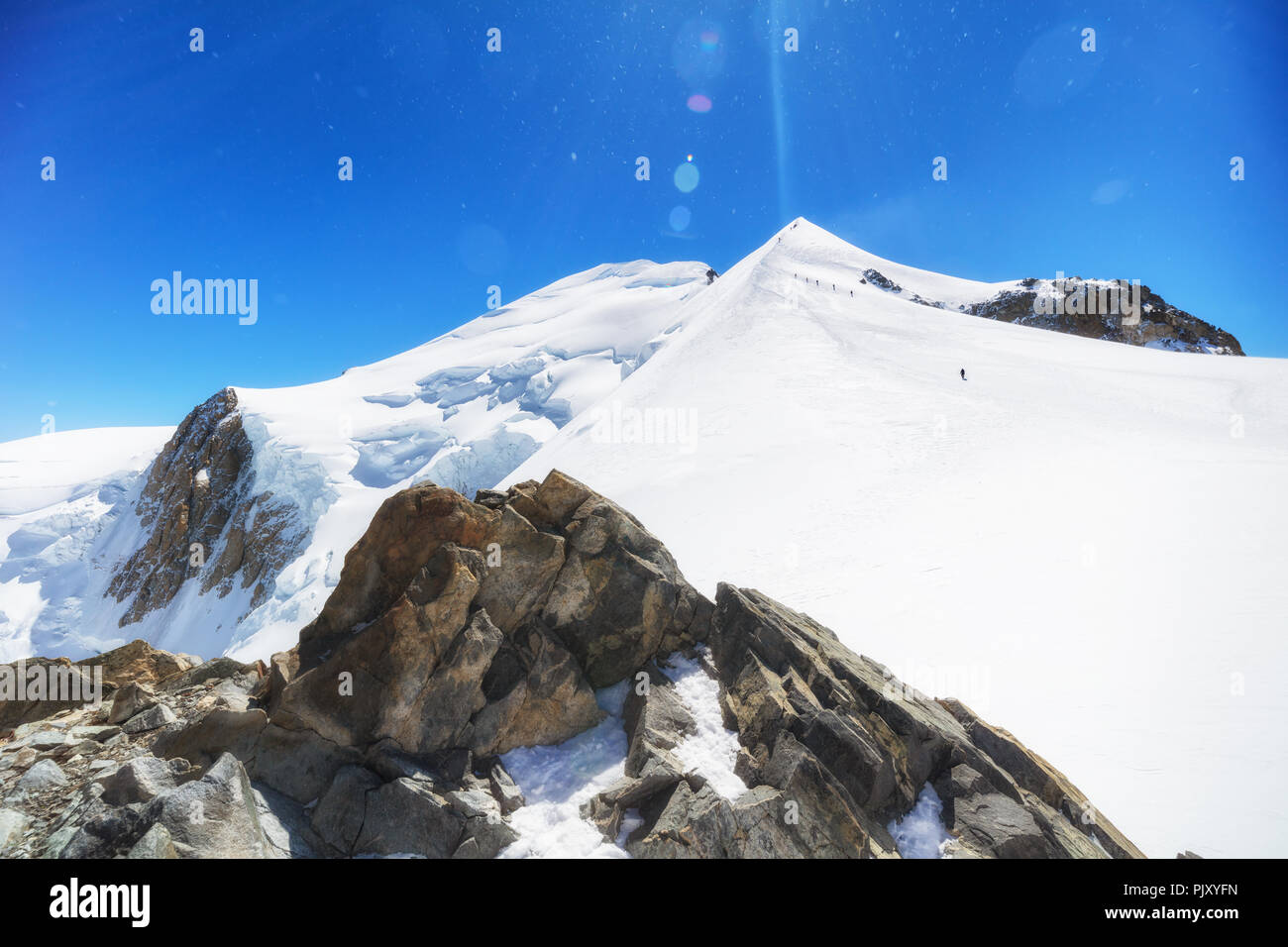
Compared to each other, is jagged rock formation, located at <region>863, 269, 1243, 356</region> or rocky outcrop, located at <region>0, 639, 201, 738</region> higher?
jagged rock formation, located at <region>863, 269, 1243, 356</region>

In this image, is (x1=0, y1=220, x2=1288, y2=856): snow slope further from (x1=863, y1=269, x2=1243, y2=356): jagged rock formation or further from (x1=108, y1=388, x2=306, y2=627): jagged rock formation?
(x1=863, y1=269, x2=1243, y2=356): jagged rock formation

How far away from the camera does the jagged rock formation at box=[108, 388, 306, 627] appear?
6366 cm

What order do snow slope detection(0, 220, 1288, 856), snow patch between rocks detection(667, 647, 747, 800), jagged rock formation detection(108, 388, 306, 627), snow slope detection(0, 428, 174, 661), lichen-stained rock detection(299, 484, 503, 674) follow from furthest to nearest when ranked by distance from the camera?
1. snow slope detection(0, 428, 174, 661)
2. jagged rock formation detection(108, 388, 306, 627)
3. snow slope detection(0, 220, 1288, 856)
4. lichen-stained rock detection(299, 484, 503, 674)
5. snow patch between rocks detection(667, 647, 747, 800)

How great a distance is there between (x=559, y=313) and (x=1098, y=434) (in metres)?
103

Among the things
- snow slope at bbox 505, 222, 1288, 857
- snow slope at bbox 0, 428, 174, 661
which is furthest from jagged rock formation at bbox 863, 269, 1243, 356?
snow slope at bbox 0, 428, 174, 661

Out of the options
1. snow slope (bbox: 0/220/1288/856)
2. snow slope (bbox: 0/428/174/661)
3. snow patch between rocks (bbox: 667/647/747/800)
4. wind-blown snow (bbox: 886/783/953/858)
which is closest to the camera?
wind-blown snow (bbox: 886/783/953/858)

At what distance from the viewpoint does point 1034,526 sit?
18438 millimetres

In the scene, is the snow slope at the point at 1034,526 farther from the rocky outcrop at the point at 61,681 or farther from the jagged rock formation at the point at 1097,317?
the jagged rock formation at the point at 1097,317

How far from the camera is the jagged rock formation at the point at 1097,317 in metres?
79.9

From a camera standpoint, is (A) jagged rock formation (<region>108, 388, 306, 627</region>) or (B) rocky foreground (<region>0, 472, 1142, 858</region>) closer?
(B) rocky foreground (<region>0, 472, 1142, 858</region>)

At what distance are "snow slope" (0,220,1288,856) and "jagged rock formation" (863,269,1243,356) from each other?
Result: 1750 inches

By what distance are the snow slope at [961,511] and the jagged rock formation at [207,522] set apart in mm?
2984

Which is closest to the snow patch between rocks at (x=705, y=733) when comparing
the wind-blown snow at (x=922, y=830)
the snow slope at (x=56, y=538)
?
the wind-blown snow at (x=922, y=830)
